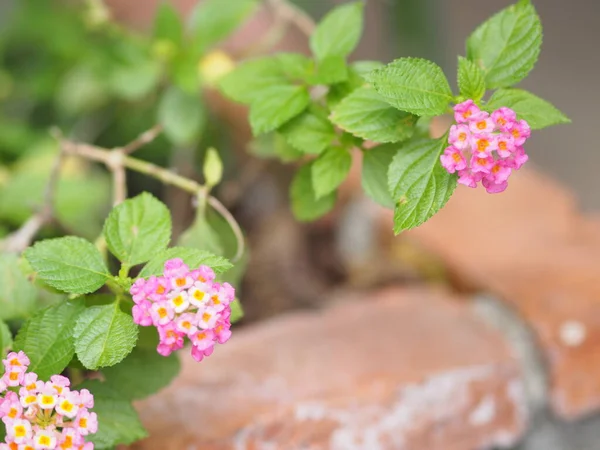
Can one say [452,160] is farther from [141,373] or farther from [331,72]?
[141,373]

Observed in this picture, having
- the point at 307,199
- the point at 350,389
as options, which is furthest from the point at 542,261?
the point at 307,199

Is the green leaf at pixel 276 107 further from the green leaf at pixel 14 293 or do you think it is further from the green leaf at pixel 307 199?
the green leaf at pixel 14 293

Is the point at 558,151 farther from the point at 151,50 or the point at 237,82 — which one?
the point at 237,82

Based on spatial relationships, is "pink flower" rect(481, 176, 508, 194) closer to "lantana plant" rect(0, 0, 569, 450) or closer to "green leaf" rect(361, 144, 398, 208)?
"lantana plant" rect(0, 0, 569, 450)

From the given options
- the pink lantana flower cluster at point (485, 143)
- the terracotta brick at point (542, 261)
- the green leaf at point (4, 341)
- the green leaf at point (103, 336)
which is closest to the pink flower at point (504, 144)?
the pink lantana flower cluster at point (485, 143)

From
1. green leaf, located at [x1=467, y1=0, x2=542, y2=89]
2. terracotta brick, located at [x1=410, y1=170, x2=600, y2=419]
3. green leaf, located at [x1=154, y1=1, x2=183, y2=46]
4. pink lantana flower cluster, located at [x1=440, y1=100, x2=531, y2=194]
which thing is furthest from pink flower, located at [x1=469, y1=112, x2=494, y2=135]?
green leaf, located at [x1=154, y1=1, x2=183, y2=46]

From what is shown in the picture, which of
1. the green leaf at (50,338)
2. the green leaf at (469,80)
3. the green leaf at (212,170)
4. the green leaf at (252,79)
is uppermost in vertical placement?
the green leaf at (469,80)
